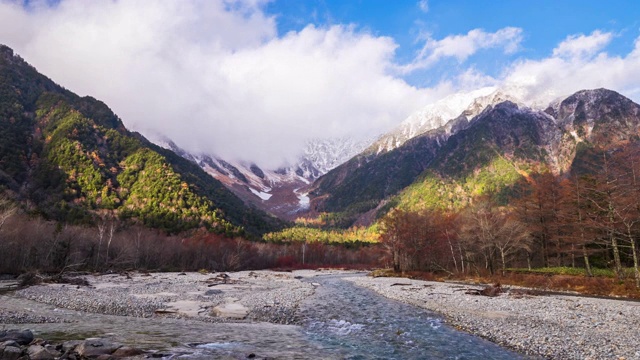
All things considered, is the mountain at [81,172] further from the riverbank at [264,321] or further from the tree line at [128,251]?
the riverbank at [264,321]

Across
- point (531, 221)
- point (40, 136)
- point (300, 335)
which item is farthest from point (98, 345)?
point (40, 136)

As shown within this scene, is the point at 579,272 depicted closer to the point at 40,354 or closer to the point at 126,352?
the point at 126,352

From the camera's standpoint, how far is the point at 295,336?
1852 centimetres

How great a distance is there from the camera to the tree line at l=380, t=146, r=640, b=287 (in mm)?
35938

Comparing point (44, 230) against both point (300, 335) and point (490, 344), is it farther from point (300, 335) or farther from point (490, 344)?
point (490, 344)

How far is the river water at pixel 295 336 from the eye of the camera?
49.6ft

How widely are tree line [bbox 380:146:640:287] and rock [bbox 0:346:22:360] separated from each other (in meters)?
43.9

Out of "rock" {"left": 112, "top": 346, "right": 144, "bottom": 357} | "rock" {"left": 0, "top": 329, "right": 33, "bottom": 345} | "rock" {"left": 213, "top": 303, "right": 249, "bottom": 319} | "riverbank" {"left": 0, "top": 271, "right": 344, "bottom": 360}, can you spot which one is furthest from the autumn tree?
"rock" {"left": 0, "top": 329, "right": 33, "bottom": 345}

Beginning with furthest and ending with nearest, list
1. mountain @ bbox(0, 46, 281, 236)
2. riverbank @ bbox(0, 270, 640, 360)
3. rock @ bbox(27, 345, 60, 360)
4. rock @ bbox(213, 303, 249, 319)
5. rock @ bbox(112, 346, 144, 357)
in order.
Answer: mountain @ bbox(0, 46, 281, 236) → rock @ bbox(213, 303, 249, 319) → riverbank @ bbox(0, 270, 640, 360) → rock @ bbox(112, 346, 144, 357) → rock @ bbox(27, 345, 60, 360)

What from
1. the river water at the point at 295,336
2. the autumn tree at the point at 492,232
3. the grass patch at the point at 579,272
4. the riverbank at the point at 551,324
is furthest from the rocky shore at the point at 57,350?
the autumn tree at the point at 492,232

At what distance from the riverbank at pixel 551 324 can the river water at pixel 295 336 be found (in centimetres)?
161

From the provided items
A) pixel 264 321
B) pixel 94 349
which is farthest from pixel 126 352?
pixel 264 321

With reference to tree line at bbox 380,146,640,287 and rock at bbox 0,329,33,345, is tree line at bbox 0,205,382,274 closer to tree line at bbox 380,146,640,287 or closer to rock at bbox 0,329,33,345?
rock at bbox 0,329,33,345

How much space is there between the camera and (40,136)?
156000 millimetres
